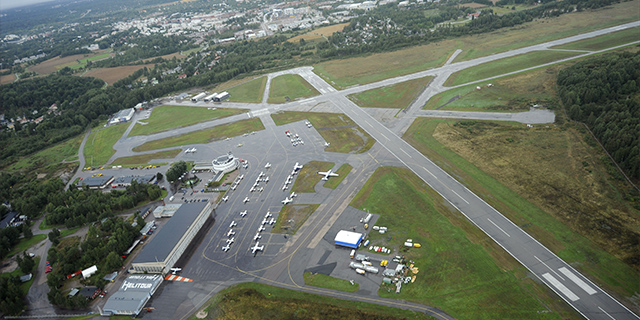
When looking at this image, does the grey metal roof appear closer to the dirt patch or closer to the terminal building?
the terminal building

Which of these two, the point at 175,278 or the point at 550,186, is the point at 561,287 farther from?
the point at 175,278

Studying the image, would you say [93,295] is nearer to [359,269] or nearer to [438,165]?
[359,269]

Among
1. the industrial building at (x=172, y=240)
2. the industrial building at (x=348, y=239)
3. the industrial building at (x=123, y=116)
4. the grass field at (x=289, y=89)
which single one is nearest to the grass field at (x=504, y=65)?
the grass field at (x=289, y=89)

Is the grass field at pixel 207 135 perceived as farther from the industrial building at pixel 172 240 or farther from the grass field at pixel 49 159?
the industrial building at pixel 172 240

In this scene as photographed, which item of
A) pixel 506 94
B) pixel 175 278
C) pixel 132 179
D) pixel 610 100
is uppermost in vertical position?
pixel 610 100

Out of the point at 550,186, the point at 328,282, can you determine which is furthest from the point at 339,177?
the point at 550,186
